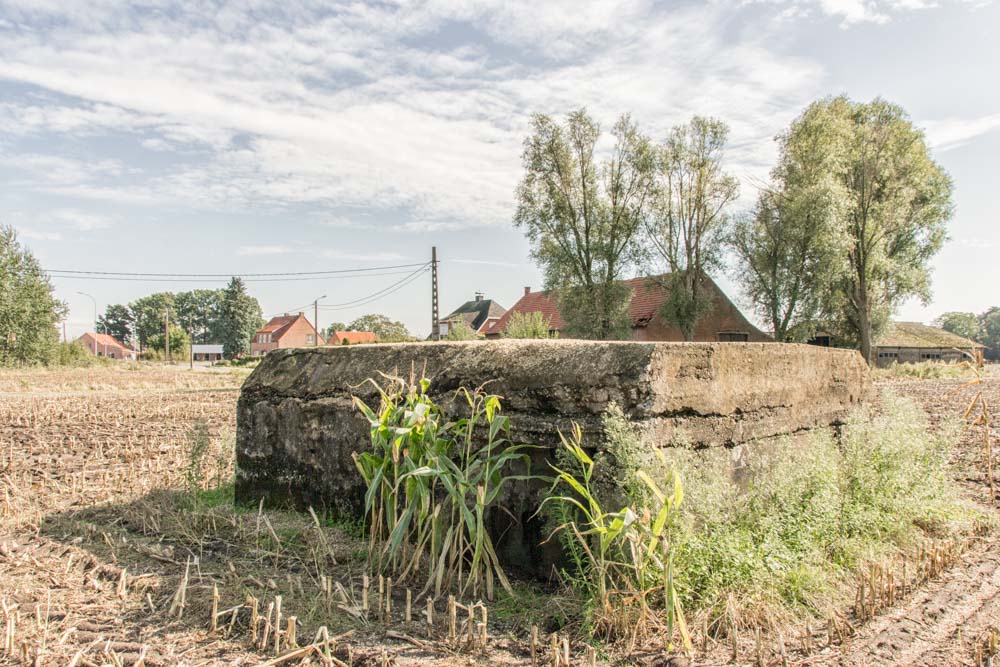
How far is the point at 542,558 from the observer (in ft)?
12.5

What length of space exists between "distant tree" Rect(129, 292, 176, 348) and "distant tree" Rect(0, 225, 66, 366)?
214 ft

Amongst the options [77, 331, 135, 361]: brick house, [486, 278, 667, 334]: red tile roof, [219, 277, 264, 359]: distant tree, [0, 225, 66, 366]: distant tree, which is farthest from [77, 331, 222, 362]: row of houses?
[486, 278, 667, 334]: red tile roof

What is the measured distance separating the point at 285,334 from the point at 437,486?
243ft

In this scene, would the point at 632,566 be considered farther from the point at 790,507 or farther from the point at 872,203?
the point at 872,203

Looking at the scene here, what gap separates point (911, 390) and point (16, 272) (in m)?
39.5

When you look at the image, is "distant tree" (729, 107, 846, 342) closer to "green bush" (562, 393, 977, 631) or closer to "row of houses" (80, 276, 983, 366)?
"row of houses" (80, 276, 983, 366)

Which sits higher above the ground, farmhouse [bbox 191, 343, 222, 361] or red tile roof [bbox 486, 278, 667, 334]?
red tile roof [bbox 486, 278, 667, 334]

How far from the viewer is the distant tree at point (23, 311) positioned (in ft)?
105

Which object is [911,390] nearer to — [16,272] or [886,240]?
Result: [886,240]

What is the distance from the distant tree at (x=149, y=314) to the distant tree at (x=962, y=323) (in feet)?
365

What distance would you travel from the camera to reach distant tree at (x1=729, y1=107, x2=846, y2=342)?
2488 centimetres

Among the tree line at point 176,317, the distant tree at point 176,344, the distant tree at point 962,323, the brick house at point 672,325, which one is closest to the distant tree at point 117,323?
the tree line at point 176,317

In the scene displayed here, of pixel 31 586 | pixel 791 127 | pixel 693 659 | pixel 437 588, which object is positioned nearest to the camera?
pixel 693 659

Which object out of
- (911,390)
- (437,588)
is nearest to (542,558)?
(437,588)
